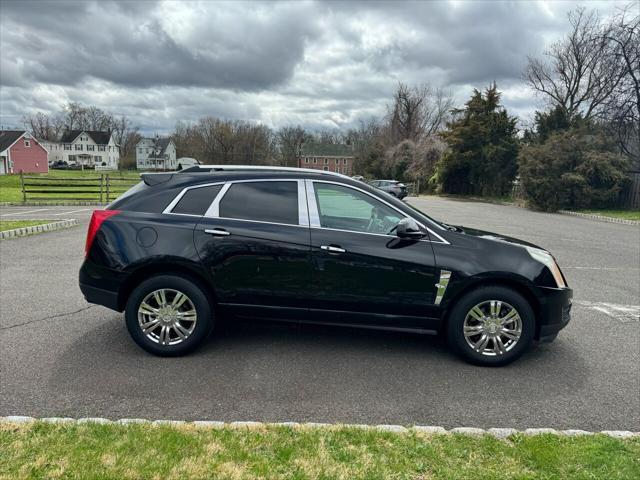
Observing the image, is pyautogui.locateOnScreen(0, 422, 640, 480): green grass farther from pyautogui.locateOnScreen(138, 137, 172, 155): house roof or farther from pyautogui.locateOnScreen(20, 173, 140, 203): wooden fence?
pyautogui.locateOnScreen(138, 137, 172, 155): house roof

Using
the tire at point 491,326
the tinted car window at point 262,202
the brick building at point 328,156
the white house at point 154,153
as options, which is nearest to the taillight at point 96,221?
the tinted car window at point 262,202

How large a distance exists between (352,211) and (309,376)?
5.31 feet

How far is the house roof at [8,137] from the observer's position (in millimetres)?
55925

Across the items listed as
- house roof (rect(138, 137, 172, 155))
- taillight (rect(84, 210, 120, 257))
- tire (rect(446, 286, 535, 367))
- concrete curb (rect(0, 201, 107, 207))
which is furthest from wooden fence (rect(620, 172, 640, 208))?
house roof (rect(138, 137, 172, 155))

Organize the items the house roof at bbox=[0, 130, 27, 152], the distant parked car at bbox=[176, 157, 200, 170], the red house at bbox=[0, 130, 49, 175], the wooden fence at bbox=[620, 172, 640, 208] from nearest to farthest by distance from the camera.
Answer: the distant parked car at bbox=[176, 157, 200, 170], the wooden fence at bbox=[620, 172, 640, 208], the red house at bbox=[0, 130, 49, 175], the house roof at bbox=[0, 130, 27, 152]

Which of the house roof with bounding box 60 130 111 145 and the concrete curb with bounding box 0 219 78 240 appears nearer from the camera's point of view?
the concrete curb with bounding box 0 219 78 240

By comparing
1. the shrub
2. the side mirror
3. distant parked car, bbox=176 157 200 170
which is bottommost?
the side mirror

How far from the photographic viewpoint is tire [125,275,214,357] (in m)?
3.98

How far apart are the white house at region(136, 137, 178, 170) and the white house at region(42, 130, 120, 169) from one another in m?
6.73

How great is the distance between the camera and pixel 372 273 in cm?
389

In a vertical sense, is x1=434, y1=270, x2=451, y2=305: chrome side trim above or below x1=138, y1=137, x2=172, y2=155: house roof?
below

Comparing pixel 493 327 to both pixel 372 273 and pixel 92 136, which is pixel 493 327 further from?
pixel 92 136

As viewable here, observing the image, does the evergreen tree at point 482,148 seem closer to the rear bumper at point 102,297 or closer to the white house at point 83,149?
the rear bumper at point 102,297

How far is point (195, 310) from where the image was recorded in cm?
400
